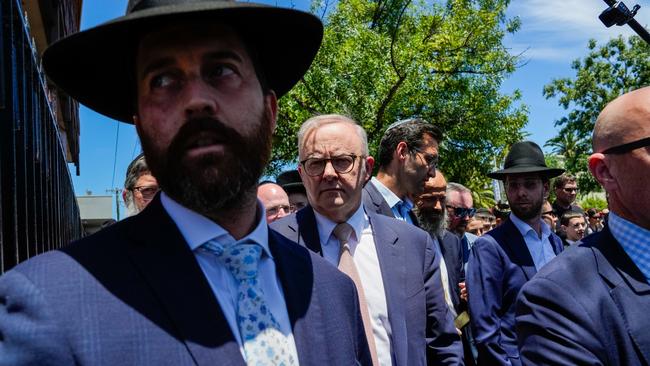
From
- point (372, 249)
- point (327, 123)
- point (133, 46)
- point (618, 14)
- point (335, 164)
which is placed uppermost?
point (618, 14)

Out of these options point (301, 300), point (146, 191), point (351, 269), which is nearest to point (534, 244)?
point (351, 269)

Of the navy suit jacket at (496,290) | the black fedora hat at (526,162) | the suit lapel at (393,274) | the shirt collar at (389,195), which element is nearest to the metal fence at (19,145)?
the suit lapel at (393,274)

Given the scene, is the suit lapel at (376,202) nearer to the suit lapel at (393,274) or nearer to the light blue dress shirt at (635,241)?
the suit lapel at (393,274)

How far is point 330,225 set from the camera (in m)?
3.38

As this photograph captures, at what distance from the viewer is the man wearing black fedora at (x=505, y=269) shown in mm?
4352

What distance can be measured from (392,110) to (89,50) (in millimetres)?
13358

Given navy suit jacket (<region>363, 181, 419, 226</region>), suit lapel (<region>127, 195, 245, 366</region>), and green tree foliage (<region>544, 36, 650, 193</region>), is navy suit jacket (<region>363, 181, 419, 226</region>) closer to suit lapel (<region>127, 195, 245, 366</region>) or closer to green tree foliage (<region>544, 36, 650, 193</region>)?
suit lapel (<region>127, 195, 245, 366</region>)

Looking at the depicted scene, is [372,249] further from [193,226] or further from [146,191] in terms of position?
[193,226]

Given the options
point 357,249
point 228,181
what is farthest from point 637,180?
point 228,181

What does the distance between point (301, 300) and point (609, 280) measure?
50.0 inches

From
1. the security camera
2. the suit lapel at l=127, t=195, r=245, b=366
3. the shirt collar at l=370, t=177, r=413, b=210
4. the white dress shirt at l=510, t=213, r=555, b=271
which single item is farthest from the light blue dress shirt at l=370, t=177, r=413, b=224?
the security camera

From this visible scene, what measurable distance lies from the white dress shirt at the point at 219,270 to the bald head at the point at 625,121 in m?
1.58

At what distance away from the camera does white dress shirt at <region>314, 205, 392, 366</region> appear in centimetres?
303

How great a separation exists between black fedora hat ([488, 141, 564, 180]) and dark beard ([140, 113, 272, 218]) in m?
3.85
